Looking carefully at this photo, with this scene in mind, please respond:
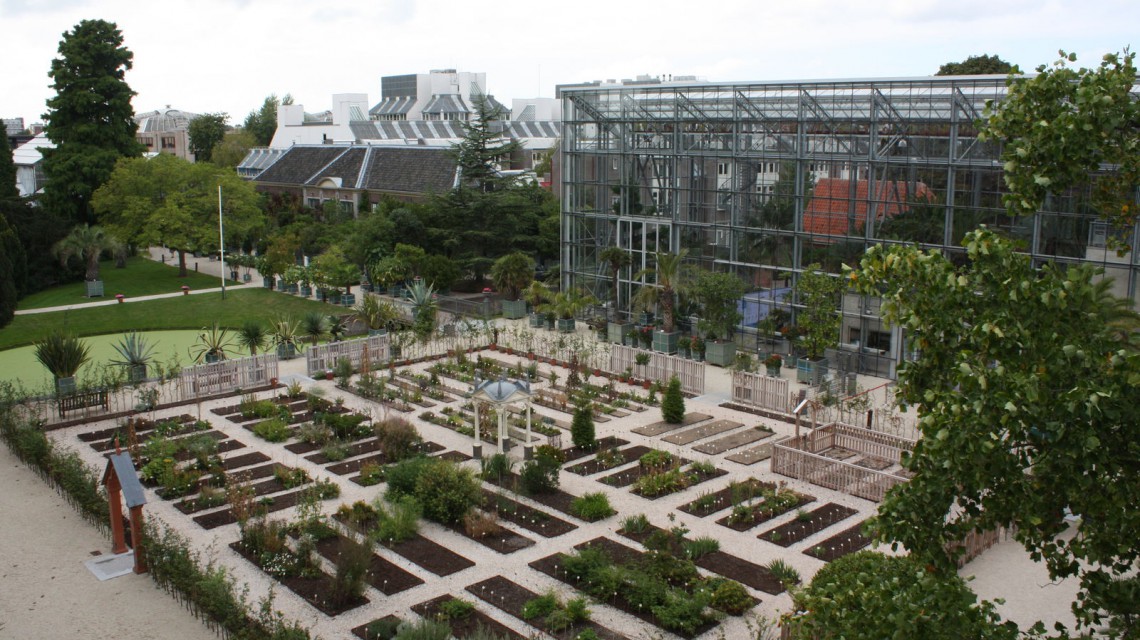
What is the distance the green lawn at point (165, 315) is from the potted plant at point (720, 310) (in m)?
14.7

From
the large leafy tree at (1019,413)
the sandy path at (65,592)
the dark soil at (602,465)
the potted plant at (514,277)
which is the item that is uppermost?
the large leafy tree at (1019,413)

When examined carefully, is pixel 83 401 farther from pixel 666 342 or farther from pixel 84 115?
pixel 84 115

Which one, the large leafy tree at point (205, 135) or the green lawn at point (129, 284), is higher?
the large leafy tree at point (205, 135)

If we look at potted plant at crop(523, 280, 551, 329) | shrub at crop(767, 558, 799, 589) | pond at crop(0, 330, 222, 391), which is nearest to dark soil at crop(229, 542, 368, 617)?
shrub at crop(767, 558, 799, 589)

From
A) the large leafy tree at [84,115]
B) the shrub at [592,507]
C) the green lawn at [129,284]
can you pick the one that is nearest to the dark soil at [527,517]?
the shrub at [592,507]

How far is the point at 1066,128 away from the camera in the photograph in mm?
6988

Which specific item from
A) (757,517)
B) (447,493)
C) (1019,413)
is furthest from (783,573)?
(1019,413)

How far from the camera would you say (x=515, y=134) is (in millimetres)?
80875

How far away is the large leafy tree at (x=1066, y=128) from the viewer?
23.0ft

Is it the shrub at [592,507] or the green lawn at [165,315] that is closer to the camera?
the shrub at [592,507]

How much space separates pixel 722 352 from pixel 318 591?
622 inches

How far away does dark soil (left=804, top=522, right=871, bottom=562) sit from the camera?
1573cm

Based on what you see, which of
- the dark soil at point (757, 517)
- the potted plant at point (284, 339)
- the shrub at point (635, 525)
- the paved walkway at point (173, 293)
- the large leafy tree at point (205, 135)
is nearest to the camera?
the shrub at point (635, 525)

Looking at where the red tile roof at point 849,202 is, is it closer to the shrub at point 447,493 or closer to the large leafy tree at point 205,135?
the shrub at point 447,493
